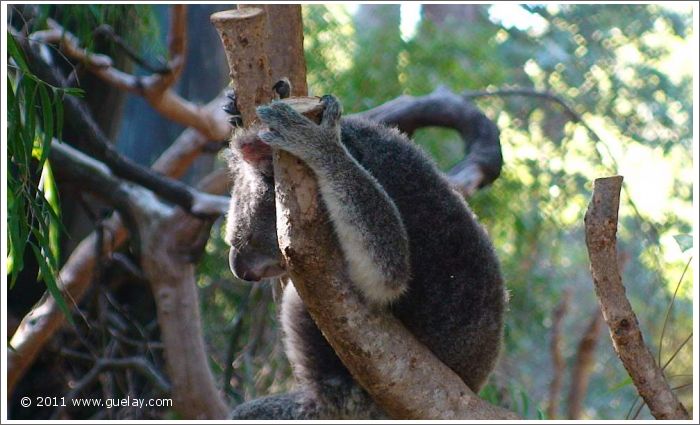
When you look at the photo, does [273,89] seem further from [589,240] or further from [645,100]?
[645,100]

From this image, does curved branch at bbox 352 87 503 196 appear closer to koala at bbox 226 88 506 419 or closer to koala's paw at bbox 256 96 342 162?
koala at bbox 226 88 506 419

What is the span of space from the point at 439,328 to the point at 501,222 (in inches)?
129

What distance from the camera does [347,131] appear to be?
8.09 ft

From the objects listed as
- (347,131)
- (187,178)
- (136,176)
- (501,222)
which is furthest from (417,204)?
(187,178)

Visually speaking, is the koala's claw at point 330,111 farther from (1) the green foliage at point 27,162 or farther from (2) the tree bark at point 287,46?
(2) the tree bark at point 287,46

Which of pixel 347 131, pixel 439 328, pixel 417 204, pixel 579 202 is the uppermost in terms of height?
pixel 347 131

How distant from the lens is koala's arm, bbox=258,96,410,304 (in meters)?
2.01

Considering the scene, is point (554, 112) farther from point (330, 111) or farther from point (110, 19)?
point (330, 111)

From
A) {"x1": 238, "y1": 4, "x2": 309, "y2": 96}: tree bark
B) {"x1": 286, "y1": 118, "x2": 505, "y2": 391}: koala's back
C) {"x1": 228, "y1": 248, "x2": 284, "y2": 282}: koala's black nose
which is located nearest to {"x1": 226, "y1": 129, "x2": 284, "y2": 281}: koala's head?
{"x1": 228, "y1": 248, "x2": 284, "y2": 282}: koala's black nose

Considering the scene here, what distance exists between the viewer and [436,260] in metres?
2.51

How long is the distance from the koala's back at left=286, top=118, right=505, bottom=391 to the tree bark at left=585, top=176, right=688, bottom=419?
47cm

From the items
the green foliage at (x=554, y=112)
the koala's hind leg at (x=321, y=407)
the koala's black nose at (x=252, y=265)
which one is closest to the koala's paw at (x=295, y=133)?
the koala's black nose at (x=252, y=265)

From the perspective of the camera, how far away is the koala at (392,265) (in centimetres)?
224

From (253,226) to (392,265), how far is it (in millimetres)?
461
